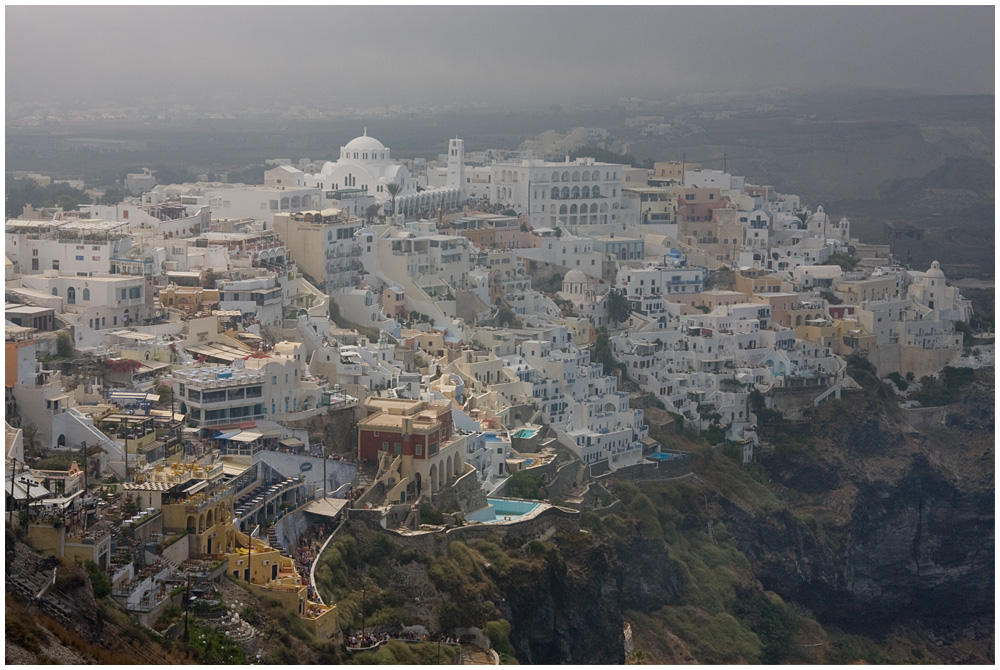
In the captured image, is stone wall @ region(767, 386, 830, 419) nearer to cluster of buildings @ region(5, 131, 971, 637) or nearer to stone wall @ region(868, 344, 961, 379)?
cluster of buildings @ region(5, 131, 971, 637)

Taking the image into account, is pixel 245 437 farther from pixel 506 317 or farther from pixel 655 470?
pixel 506 317

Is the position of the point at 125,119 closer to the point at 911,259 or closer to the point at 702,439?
the point at 911,259

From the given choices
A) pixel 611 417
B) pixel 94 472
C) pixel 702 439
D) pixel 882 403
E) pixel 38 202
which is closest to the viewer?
pixel 94 472

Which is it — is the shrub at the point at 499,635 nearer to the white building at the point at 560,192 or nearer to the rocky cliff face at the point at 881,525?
the rocky cliff face at the point at 881,525

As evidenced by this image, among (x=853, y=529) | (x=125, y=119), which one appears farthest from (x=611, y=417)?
(x=125, y=119)

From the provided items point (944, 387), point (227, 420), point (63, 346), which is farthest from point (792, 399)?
point (63, 346)

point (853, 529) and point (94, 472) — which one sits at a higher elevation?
point (94, 472)
